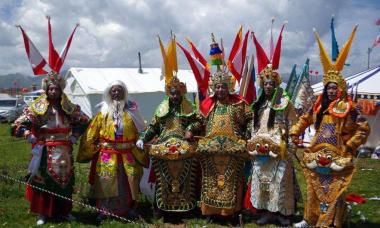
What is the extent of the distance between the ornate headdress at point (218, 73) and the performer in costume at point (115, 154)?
3.90 feet

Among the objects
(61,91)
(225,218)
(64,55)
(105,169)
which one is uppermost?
(64,55)

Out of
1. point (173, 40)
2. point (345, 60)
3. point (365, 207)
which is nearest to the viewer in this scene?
point (345, 60)

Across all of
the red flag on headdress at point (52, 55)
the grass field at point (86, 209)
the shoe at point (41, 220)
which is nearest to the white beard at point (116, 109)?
the red flag on headdress at point (52, 55)

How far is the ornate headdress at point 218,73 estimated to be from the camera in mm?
5535

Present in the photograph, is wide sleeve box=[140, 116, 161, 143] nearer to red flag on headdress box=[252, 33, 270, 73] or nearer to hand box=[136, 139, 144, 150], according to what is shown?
hand box=[136, 139, 144, 150]

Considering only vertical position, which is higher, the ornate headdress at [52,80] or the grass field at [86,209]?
the ornate headdress at [52,80]

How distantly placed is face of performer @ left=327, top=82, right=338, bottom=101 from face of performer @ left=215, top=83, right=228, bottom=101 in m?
1.30

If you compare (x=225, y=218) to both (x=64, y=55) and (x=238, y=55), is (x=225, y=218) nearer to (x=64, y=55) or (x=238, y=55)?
(x=238, y=55)

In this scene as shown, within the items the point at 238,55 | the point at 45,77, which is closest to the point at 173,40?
the point at 238,55

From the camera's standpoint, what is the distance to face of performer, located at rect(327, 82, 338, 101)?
4859mm

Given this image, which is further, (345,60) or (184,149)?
(184,149)

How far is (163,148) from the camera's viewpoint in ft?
18.2

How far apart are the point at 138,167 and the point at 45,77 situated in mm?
1737

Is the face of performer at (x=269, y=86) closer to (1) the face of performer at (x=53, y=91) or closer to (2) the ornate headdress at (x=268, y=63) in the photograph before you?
(2) the ornate headdress at (x=268, y=63)
